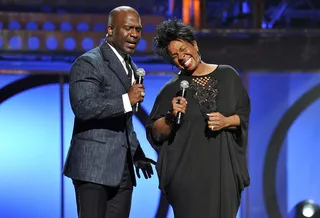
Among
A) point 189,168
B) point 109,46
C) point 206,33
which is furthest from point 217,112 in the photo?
point 206,33

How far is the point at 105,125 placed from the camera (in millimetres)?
3121

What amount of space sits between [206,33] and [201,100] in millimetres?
2229

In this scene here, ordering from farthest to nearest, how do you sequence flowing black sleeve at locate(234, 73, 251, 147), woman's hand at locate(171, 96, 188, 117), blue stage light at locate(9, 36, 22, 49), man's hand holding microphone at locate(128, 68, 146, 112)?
Answer: blue stage light at locate(9, 36, 22, 49), flowing black sleeve at locate(234, 73, 251, 147), man's hand holding microphone at locate(128, 68, 146, 112), woman's hand at locate(171, 96, 188, 117)

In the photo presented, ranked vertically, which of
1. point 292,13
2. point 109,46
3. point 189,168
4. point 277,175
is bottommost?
point 277,175

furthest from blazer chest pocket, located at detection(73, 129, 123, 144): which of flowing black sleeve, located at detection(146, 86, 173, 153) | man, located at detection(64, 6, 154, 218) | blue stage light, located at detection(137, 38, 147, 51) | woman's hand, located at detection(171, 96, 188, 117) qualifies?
blue stage light, located at detection(137, 38, 147, 51)

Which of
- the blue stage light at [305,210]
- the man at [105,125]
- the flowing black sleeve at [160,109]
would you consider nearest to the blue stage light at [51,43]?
the man at [105,125]

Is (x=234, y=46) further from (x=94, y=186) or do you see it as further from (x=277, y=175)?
(x=94, y=186)

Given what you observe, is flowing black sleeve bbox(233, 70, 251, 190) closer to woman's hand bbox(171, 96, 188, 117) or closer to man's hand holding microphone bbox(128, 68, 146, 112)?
woman's hand bbox(171, 96, 188, 117)

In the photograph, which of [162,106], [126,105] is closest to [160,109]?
[162,106]

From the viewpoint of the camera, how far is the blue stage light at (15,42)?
5.02m

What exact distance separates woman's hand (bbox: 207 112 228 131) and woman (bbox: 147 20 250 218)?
6 centimetres

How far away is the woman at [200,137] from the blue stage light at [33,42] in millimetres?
2207

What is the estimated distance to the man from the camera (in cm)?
300

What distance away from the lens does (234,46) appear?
515 centimetres
